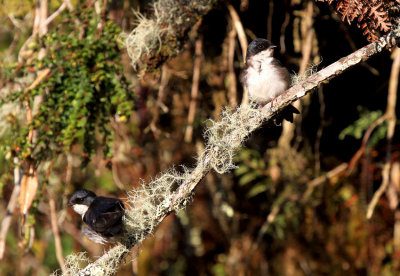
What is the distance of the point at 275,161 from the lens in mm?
4574

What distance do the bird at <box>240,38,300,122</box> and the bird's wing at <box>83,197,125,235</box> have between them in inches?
37.3

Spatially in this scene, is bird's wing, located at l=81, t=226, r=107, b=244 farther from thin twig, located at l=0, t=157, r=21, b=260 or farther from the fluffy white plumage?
the fluffy white plumage

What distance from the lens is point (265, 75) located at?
301 centimetres

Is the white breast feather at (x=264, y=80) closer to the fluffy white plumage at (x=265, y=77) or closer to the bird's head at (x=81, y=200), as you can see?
the fluffy white plumage at (x=265, y=77)

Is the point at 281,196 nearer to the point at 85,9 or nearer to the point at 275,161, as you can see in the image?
the point at 275,161

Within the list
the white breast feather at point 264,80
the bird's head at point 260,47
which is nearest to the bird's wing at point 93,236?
the white breast feather at point 264,80

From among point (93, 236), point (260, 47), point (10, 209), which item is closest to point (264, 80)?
point (260, 47)

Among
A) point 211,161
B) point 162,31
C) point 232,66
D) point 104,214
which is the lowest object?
point 232,66

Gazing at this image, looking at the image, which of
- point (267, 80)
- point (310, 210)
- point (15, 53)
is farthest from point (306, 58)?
point (15, 53)

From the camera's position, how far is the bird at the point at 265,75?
9.69ft

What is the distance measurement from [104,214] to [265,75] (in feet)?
3.93

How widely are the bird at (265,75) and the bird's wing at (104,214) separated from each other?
37.3 inches

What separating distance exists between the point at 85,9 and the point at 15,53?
1427mm

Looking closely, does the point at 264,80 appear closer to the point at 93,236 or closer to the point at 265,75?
the point at 265,75
